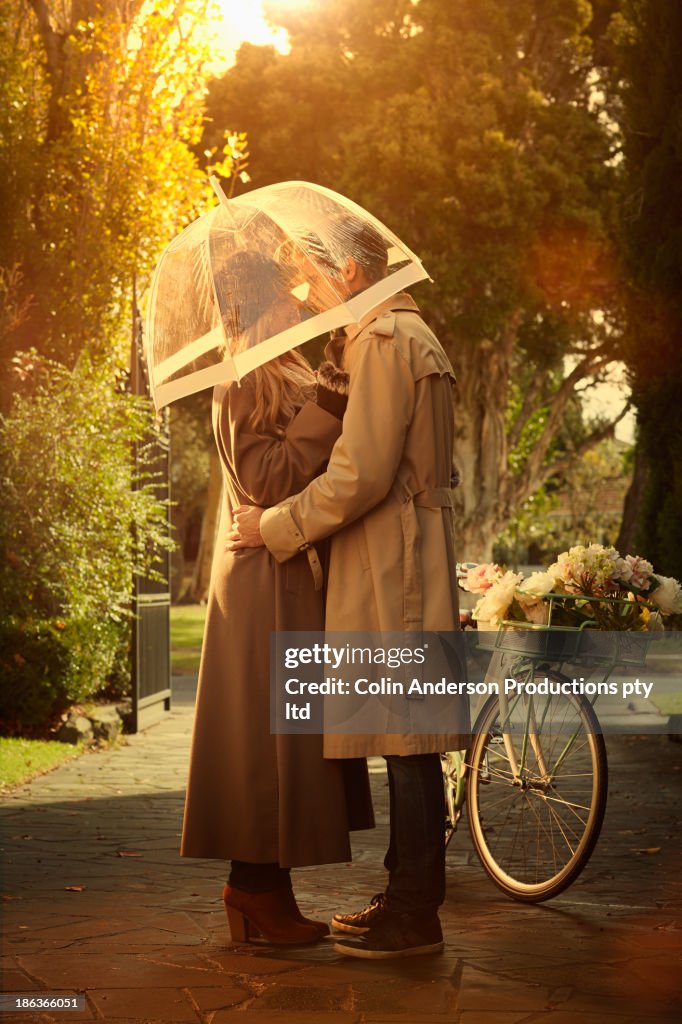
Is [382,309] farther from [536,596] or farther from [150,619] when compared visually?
[150,619]

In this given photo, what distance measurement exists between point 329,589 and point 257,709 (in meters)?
0.45

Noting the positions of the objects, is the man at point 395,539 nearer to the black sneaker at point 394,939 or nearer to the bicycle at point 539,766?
the black sneaker at point 394,939

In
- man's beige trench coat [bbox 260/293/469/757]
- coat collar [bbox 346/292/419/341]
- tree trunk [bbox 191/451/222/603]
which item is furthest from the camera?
tree trunk [bbox 191/451/222/603]

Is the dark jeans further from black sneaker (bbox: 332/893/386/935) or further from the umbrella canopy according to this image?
the umbrella canopy

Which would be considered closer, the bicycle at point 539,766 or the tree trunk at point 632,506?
the bicycle at point 539,766

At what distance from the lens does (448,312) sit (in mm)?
23375

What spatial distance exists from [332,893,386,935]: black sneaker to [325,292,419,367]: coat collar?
1.76 m

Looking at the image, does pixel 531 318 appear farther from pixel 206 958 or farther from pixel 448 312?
pixel 206 958

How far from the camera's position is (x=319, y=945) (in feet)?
15.7

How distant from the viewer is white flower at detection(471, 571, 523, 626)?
5438 mm

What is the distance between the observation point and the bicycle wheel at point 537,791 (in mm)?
5250

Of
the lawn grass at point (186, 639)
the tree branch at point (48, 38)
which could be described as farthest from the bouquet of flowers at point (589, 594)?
the lawn grass at point (186, 639)

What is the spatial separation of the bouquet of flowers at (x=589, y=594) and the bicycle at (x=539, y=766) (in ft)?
0.20

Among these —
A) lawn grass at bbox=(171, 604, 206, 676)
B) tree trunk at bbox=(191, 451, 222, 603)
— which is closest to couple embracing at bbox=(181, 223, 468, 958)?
lawn grass at bbox=(171, 604, 206, 676)
